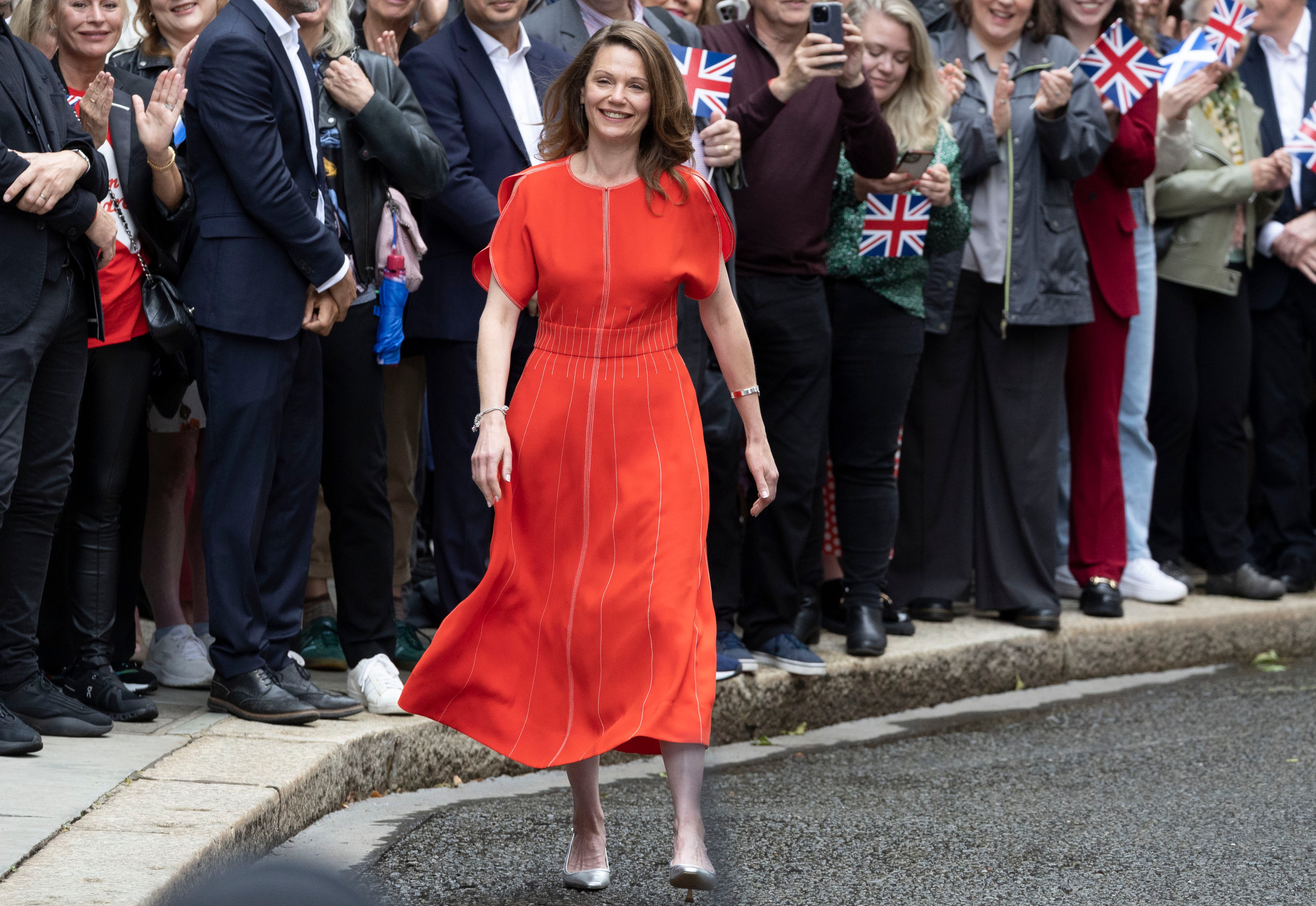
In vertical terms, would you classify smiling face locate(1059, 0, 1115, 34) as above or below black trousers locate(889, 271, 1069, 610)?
above

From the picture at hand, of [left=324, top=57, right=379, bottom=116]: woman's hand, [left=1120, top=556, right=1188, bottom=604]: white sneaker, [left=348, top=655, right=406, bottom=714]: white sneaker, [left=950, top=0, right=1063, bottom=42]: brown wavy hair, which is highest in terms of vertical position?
[left=950, top=0, right=1063, bottom=42]: brown wavy hair

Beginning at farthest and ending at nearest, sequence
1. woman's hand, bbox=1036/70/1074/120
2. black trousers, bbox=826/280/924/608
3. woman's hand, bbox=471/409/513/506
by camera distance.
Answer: woman's hand, bbox=1036/70/1074/120 → black trousers, bbox=826/280/924/608 → woman's hand, bbox=471/409/513/506

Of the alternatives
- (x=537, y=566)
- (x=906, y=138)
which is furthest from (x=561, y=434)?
(x=906, y=138)

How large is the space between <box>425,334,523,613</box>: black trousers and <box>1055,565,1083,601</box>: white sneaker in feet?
9.90

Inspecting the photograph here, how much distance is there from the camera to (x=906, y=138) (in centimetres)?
624

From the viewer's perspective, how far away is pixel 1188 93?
7.26 m

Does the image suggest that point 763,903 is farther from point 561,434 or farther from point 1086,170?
point 1086,170

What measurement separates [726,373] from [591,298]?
417 millimetres

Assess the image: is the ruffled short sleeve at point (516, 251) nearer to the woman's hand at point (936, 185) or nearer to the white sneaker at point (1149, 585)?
the woman's hand at point (936, 185)

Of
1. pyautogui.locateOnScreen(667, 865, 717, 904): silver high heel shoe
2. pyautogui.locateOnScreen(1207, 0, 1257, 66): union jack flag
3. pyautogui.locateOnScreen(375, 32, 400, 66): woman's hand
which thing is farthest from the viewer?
pyautogui.locateOnScreen(1207, 0, 1257, 66): union jack flag

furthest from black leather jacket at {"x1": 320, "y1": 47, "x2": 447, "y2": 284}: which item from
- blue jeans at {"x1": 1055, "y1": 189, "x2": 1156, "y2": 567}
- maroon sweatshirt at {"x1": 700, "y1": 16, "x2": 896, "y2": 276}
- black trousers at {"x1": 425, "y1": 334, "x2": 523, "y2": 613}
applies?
blue jeans at {"x1": 1055, "y1": 189, "x2": 1156, "y2": 567}

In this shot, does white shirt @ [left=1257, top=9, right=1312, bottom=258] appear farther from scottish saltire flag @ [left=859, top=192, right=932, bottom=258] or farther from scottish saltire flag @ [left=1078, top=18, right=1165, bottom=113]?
scottish saltire flag @ [left=859, top=192, right=932, bottom=258]

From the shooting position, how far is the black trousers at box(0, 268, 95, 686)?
4.60m

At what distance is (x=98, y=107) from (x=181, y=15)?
0.74 m
